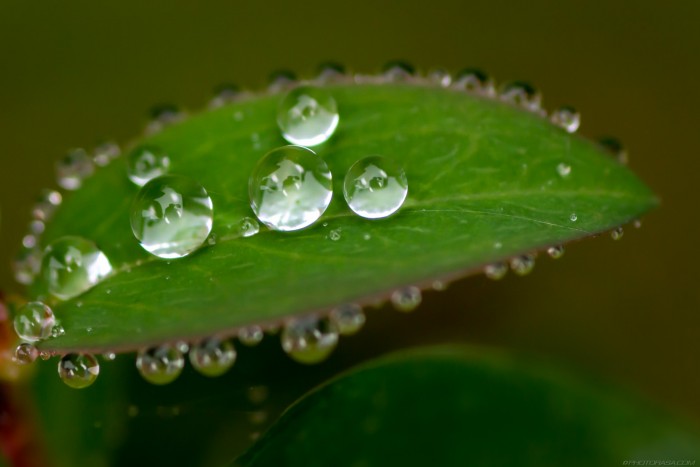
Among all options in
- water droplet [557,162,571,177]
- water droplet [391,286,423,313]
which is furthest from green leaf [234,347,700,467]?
water droplet [557,162,571,177]

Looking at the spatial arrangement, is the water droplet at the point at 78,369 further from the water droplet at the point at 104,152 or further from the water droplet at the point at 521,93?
the water droplet at the point at 521,93

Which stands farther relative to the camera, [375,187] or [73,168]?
[73,168]

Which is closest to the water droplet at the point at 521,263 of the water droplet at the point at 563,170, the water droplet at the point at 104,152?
the water droplet at the point at 563,170

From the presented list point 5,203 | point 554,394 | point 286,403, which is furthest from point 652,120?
point 5,203

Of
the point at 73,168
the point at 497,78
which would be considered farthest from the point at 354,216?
the point at 497,78

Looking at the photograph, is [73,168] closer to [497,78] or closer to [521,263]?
[521,263]

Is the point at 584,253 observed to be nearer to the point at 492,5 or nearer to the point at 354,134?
the point at 492,5
